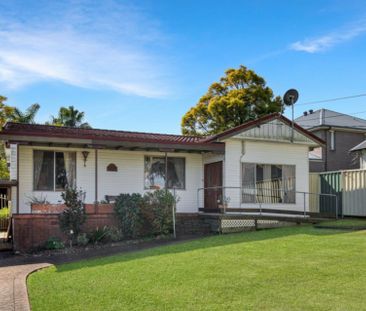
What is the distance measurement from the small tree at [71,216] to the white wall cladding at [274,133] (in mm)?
6951

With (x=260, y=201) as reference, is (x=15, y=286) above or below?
below

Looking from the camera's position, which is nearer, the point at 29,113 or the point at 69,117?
the point at 29,113

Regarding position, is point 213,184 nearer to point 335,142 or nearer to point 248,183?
point 248,183

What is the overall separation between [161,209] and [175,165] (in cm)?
345

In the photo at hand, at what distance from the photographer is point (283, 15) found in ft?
49.7

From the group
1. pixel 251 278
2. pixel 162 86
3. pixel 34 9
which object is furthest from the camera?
pixel 162 86

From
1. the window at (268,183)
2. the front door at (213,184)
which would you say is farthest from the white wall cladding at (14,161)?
the window at (268,183)

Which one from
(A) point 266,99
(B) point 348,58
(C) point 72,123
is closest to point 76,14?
(B) point 348,58

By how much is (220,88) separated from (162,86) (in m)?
13.4

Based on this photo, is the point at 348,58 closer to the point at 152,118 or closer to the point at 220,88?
the point at 152,118

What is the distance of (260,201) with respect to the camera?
18.2m

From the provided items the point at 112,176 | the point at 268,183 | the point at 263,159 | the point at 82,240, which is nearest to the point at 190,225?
the point at 112,176

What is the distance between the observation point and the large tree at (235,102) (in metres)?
30.4

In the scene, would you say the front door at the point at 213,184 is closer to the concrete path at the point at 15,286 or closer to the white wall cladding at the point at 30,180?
the white wall cladding at the point at 30,180
